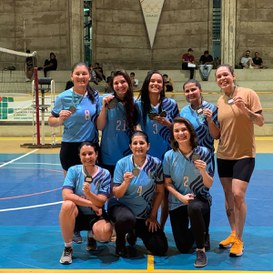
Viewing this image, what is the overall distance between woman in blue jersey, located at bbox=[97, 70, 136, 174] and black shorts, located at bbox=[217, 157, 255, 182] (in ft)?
3.43

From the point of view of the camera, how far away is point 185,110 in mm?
4957

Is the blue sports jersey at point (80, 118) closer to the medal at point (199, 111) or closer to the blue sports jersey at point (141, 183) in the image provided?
the blue sports jersey at point (141, 183)

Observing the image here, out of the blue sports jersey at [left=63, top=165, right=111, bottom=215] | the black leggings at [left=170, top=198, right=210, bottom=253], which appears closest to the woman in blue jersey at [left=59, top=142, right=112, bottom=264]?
the blue sports jersey at [left=63, top=165, right=111, bottom=215]

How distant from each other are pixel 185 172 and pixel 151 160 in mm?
368

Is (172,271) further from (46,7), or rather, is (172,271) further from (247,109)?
(46,7)

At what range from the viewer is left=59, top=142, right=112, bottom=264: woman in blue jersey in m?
4.43

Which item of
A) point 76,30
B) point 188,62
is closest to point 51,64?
point 76,30

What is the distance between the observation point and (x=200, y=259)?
14.2 ft

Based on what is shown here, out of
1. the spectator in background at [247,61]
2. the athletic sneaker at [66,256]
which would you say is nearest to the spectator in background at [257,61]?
the spectator in background at [247,61]

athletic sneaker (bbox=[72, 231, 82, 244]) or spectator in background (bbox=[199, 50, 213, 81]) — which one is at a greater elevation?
spectator in background (bbox=[199, 50, 213, 81])

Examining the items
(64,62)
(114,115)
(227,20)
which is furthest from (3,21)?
(114,115)

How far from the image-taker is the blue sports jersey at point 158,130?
4887 millimetres

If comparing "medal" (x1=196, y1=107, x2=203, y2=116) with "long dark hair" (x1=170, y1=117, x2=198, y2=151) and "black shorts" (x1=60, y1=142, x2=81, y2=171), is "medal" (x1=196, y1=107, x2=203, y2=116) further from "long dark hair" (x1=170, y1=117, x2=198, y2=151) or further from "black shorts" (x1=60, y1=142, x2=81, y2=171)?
"black shorts" (x1=60, y1=142, x2=81, y2=171)

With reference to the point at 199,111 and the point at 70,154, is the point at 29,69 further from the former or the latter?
the point at 199,111
